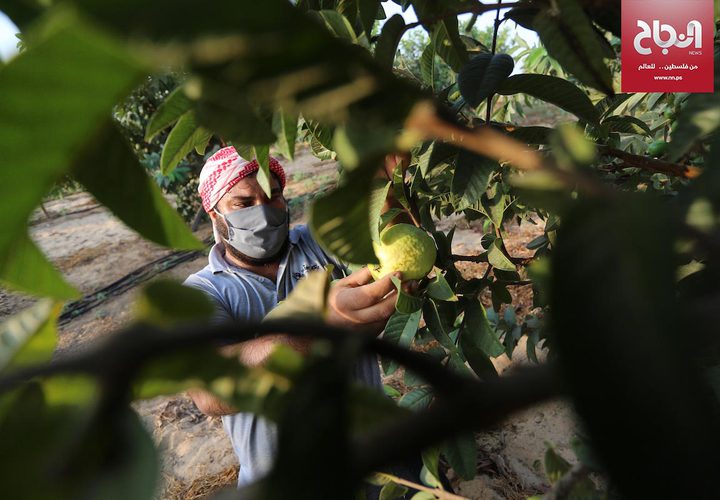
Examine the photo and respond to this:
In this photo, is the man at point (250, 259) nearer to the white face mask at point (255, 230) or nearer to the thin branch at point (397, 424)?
the white face mask at point (255, 230)

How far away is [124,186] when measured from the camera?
10.9 inches

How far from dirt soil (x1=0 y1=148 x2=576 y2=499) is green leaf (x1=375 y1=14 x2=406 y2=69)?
30 cm

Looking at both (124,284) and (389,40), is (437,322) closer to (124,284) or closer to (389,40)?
(389,40)

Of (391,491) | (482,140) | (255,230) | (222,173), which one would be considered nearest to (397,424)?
(482,140)

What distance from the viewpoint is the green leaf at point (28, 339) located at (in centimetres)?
25

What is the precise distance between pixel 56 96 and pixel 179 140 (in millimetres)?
332

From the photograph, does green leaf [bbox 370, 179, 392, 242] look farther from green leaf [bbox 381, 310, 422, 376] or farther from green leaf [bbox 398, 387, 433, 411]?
green leaf [bbox 398, 387, 433, 411]

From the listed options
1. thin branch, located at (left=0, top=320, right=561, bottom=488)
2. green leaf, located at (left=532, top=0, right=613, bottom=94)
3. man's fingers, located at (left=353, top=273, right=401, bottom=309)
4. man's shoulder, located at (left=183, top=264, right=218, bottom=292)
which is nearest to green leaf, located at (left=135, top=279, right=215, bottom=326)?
thin branch, located at (left=0, top=320, right=561, bottom=488)

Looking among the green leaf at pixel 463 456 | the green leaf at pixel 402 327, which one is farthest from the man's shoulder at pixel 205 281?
the green leaf at pixel 463 456

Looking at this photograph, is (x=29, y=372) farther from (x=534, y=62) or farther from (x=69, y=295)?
(x=534, y=62)

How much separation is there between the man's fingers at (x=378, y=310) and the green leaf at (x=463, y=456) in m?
0.28

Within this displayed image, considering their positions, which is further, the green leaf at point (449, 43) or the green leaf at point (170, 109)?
the green leaf at point (449, 43)

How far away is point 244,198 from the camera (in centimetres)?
164

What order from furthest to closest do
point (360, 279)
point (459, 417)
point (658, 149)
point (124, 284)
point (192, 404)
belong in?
point (124, 284)
point (192, 404)
point (658, 149)
point (360, 279)
point (459, 417)
